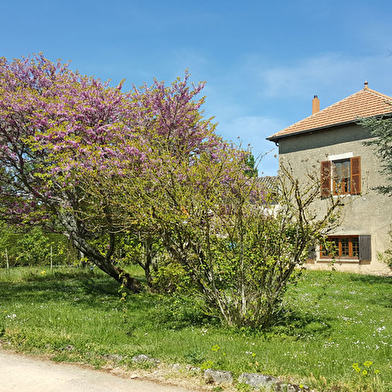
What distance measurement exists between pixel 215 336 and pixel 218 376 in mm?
1947

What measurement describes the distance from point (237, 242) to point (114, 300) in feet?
17.0

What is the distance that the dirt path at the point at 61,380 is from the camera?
14.9 feet

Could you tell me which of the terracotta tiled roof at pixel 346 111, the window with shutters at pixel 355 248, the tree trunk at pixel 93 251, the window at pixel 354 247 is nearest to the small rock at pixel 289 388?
the tree trunk at pixel 93 251

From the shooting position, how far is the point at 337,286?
14.0m

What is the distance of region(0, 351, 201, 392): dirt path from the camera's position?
4555 millimetres

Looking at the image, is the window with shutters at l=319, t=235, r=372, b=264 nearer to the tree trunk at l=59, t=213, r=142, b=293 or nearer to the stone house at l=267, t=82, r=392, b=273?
the stone house at l=267, t=82, r=392, b=273

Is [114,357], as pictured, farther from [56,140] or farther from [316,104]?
[316,104]

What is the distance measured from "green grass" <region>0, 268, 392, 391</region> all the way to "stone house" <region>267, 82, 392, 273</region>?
7.69m

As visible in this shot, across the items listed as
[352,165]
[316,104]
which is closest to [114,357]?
[352,165]

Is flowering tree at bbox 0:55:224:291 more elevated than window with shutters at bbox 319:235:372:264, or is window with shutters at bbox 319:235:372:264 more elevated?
flowering tree at bbox 0:55:224:291

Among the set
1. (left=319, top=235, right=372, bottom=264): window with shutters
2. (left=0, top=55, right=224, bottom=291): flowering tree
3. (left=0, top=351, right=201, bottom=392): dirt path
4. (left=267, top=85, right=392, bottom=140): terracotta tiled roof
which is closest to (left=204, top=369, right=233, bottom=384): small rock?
(left=0, top=351, right=201, bottom=392): dirt path

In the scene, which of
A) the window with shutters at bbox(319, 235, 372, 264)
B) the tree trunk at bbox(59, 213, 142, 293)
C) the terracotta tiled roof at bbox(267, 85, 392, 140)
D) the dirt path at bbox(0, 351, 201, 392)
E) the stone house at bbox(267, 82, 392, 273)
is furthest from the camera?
the terracotta tiled roof at bbox(267, 85, 392, 140)

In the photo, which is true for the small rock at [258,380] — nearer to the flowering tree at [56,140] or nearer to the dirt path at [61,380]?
the dirt path at [61,380]

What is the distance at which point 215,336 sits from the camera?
6.62m
